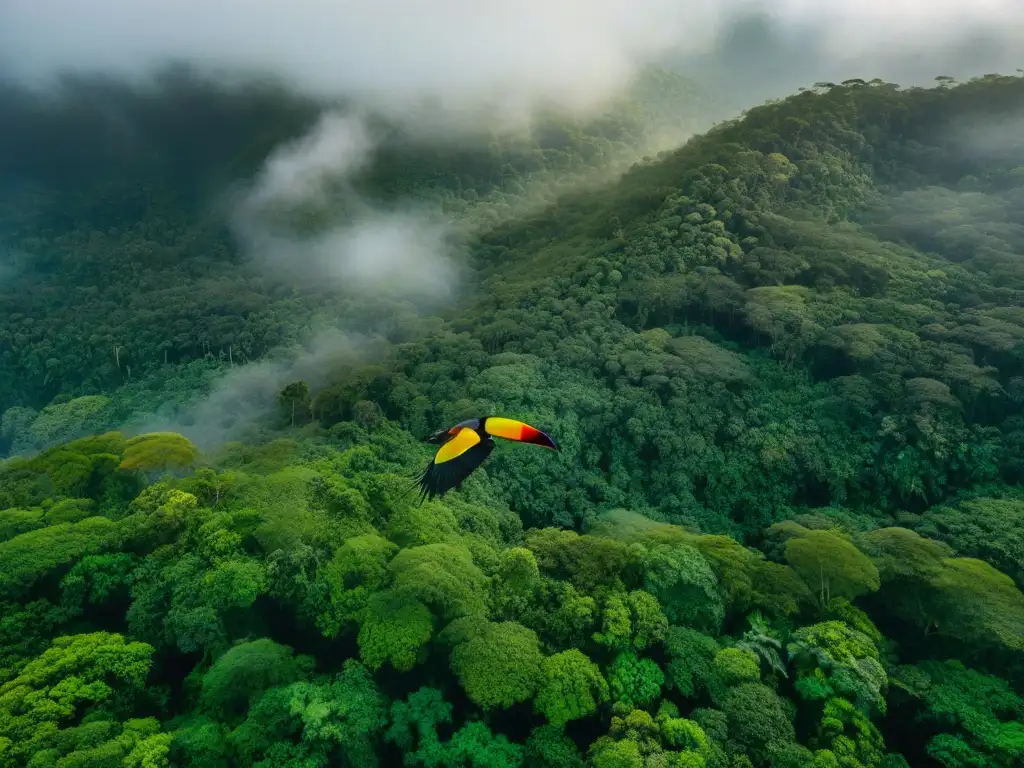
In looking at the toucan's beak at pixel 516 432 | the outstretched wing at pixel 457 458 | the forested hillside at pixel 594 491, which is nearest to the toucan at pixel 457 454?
the outstretched wing at pixel 457 458

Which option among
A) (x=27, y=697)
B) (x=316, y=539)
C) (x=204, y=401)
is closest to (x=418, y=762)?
(x=316, y=539)

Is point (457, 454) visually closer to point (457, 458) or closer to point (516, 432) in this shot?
point (457, 458)

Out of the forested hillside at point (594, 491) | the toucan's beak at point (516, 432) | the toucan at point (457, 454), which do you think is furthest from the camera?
the forested hillside at point (594, 491)

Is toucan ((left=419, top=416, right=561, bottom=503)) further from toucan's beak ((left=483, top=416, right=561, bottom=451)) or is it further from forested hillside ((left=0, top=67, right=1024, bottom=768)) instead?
forested hillside ((left=0, top=67, right=1024, bottom=768))

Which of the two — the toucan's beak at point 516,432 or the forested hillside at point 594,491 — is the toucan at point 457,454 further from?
the forested hillside at point 594,491

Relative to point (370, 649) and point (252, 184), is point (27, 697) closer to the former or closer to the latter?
point (370, 649)

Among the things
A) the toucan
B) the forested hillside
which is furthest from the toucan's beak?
the forested hillside
